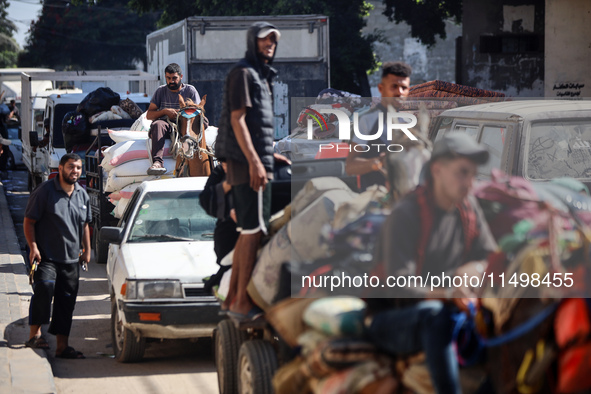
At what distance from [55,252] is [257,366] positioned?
355 cm

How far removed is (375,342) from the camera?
12.4 ft

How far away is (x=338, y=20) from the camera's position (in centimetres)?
2788

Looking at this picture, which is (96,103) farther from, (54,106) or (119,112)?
(54,106)

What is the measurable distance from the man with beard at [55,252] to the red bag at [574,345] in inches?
221

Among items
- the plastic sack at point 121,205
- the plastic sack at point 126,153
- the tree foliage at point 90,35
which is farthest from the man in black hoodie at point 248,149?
the tree foliage at point 90,35

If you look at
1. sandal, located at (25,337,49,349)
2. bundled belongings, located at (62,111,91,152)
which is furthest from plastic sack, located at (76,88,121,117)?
sandal, located at (25,337,49,349)

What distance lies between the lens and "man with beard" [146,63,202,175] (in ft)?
37.3

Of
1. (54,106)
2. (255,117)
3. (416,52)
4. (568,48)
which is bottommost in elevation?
(255,117)

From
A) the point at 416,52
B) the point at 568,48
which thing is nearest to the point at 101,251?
the point at 568,48

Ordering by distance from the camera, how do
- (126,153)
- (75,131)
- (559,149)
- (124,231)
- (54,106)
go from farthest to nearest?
(54,106) < (75,131) < (126,153) < (124,231) < (559,149)

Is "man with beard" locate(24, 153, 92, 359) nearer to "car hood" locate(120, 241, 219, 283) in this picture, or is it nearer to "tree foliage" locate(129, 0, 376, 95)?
"car hood" locate(120, 241, 219, 283)

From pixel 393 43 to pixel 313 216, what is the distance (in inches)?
1938

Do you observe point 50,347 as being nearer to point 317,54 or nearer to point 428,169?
point 428,169

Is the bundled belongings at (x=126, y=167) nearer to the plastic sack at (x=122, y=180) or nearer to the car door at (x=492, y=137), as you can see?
the plastic sack at (x=122, y=180)
